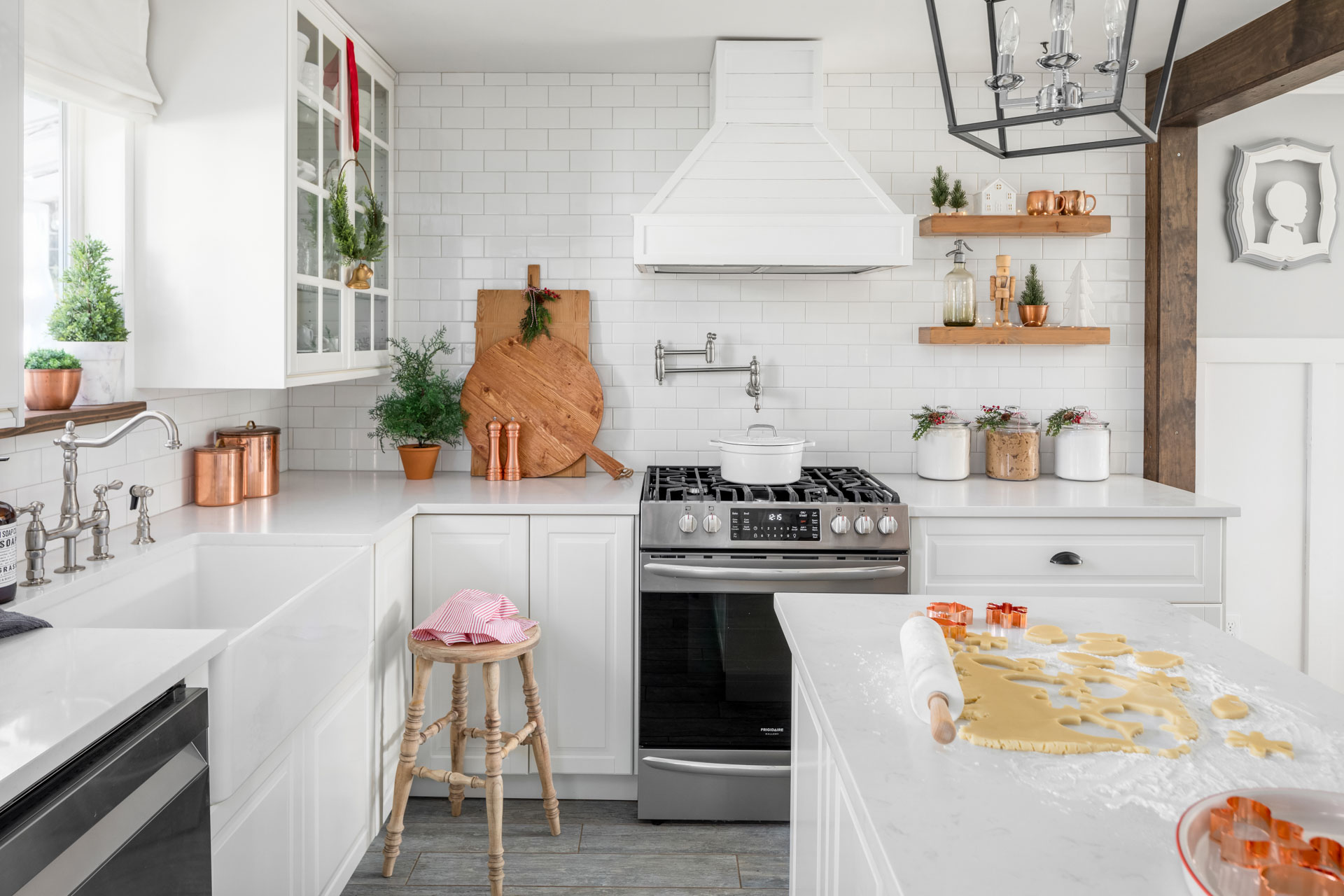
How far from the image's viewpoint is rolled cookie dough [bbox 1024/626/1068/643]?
1791 millimetres

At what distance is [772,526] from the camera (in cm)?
312

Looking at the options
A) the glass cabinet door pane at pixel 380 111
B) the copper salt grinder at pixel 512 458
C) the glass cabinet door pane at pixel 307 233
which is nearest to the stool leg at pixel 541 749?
the copper salt grinder at pixel 512 458

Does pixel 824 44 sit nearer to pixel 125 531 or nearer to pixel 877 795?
pixel 125 531

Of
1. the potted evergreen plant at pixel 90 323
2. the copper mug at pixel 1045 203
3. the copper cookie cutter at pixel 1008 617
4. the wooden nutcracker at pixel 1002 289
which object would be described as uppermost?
the copper mug at pixel 1045 203

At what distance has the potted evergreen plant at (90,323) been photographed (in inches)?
100

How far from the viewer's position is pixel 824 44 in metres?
3.51

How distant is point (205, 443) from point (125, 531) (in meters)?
0.64

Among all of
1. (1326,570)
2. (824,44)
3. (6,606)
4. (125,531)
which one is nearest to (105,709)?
(6,606)

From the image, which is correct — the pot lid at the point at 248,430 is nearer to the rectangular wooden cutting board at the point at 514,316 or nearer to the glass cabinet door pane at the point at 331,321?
the glass cabinet door pane at the point at 331,321

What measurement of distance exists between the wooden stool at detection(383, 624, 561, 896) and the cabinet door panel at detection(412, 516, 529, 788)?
16 centimetres

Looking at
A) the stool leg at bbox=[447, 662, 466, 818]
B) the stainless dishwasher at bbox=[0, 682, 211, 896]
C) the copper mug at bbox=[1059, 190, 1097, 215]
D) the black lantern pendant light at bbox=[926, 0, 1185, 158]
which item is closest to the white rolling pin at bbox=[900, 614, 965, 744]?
the black lantern pendant light at bbox=[926, 0, 1185, 158]

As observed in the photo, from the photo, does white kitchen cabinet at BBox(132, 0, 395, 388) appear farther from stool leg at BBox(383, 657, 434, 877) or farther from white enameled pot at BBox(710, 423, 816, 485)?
white enameled pot at BBox(710, 423, 816, 485)

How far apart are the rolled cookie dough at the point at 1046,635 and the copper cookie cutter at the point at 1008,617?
26mm

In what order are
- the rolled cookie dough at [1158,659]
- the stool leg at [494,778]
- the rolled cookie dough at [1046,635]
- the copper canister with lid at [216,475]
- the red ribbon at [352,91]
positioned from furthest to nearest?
1. the red ribbon at [352,91]
2. the copper canister with lid at [216,475]
3. the stool leg at [494,778]
4. the rolled cookie dough at [1046,635]
5. the rolled cookie dough at [1158,659]
